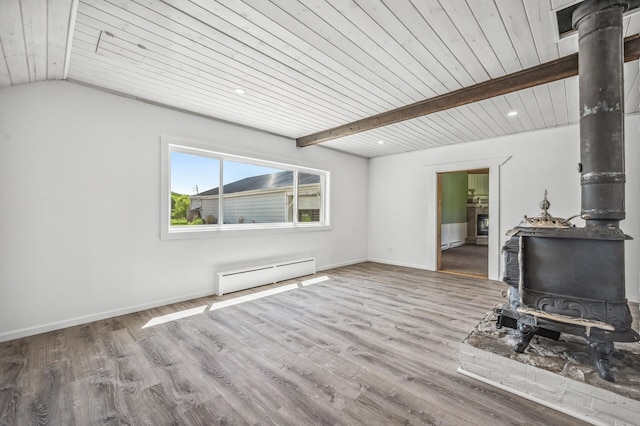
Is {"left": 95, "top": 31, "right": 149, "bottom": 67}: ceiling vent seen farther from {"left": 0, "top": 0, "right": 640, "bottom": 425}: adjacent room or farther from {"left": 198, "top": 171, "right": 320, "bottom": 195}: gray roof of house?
{"left": 198, "top": 171, "right": 320, "bottom": 195}: gray roof of house

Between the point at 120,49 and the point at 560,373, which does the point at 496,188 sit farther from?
the point at 120,49

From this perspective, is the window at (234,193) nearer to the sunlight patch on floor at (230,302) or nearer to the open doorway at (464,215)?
the sunlight patch on floor at (230,302)

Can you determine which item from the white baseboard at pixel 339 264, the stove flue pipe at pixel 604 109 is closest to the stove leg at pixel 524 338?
the stove flue pipe at pixel 604 109

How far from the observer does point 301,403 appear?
1.73 m

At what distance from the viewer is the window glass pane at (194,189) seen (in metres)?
3.73

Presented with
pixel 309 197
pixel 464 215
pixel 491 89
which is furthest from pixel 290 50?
pixel 464 215

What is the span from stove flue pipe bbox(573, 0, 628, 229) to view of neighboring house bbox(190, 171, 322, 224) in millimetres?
4028

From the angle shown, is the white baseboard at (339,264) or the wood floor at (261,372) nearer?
the wood floor at (261,372)

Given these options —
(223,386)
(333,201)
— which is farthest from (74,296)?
(333,201)

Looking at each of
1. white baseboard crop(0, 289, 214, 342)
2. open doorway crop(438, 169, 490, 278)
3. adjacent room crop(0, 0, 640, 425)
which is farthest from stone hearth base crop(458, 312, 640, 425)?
open doorway crop(438, 169, 490, 278)

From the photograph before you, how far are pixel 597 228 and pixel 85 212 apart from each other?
441 centimetres

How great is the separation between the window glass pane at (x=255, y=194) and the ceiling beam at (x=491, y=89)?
5.06 ft

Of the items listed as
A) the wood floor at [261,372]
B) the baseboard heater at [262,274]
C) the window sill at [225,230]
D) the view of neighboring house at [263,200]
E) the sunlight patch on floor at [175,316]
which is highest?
the view of neighboring house at [263,200]

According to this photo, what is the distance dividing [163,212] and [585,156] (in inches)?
161
